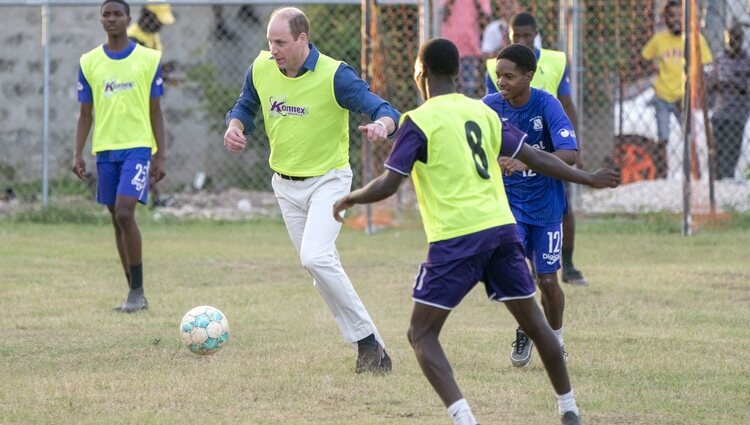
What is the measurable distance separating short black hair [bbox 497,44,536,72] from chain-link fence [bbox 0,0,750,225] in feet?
24.8

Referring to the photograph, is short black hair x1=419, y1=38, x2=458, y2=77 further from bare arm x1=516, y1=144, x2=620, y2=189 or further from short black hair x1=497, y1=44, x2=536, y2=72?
short black hair x1=497, y1=44, x2=536, y2=72

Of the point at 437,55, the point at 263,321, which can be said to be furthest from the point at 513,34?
the point at 437,55

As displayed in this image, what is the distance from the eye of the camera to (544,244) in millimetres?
7414

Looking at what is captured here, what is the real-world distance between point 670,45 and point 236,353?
30.9 feet

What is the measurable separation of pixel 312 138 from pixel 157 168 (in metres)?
3.02

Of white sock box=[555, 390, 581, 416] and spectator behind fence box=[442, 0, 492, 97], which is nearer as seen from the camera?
white sock box=[555, 390, 581, 416]

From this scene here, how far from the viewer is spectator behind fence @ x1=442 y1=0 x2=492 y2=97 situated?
618 inches

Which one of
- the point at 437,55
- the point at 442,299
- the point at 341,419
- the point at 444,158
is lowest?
the point at 341,419

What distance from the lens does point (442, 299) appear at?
5.61 m

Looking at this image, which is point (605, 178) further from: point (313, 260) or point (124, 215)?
point (124, 215)

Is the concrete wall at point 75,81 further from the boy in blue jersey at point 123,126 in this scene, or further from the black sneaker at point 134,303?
the black sneaker at point 134,303

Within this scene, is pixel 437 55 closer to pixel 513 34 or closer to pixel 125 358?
pixel 125 358

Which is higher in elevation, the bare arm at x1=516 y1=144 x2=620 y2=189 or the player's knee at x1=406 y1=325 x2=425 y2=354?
the bare arm at x1=516 y1=144 x2=620 y2=189

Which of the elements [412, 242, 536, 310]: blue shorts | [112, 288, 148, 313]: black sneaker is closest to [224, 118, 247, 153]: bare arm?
[412, 242, 536, 310]: blue shorts
